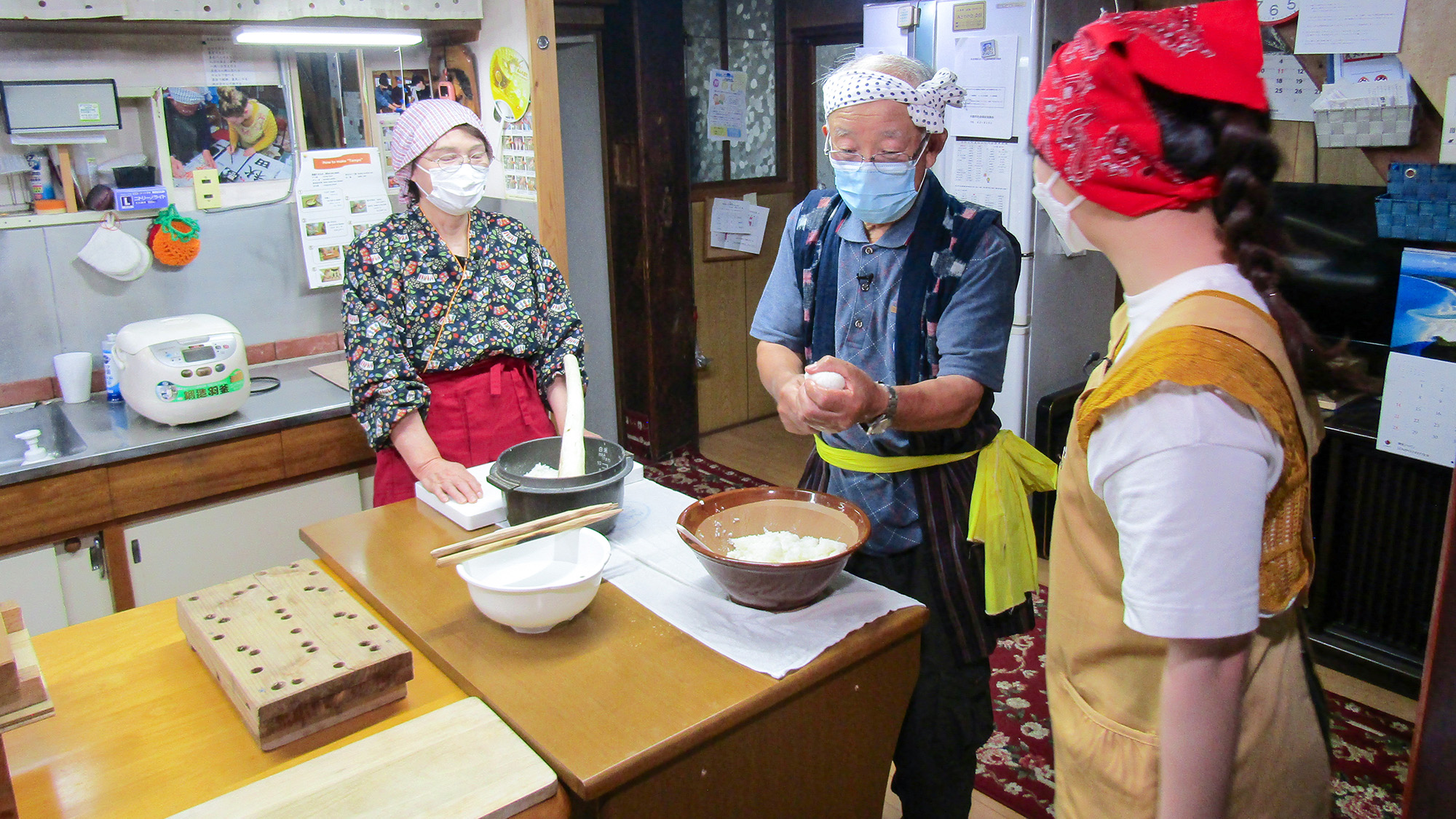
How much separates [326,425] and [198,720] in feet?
5.33

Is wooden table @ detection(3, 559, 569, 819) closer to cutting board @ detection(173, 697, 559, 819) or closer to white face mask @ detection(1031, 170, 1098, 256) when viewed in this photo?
cutting board @ detection(173, 697, 559, 819)

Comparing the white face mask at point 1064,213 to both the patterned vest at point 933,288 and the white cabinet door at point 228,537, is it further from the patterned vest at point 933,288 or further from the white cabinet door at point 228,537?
the white cabinet door at point 228,537

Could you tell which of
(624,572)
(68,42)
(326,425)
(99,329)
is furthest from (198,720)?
(68,42)

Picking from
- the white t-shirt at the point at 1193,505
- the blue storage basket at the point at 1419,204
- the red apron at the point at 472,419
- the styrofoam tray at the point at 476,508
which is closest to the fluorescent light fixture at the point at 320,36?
the red apron at the point at 472,419

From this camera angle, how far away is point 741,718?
1.27 metres

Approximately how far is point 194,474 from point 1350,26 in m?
3.36

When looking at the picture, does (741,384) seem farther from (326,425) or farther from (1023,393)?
(326,425)

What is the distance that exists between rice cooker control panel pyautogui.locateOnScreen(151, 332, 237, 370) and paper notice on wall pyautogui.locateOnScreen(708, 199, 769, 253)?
8.78ft

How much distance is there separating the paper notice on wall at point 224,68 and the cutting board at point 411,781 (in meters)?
2.57

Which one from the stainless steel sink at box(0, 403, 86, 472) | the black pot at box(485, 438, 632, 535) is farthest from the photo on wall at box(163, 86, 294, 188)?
the black pot at box(485, 438, 632, 535)

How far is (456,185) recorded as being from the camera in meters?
2.25

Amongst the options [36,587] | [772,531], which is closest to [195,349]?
[36,587]

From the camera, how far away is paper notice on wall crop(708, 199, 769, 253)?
4.95 m

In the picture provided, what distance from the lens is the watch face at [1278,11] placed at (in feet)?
9.33
